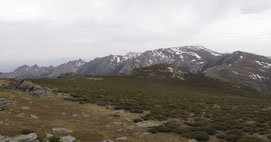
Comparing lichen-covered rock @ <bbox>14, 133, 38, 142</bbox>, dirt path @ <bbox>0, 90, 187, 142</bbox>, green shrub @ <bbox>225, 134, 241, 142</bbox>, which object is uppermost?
lichen-covered rock @ <bbox>14, 133, 38, 142</bbox>

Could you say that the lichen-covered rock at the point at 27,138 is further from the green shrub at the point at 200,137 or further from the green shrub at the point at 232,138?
the green shrub at the point at 232,138

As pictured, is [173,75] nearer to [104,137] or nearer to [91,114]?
[91,114]

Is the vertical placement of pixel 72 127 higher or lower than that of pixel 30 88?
lower

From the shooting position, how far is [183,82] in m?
102

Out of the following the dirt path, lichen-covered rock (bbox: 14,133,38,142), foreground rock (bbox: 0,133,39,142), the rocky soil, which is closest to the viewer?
foreground rock (bbox: 0,133,39,142)

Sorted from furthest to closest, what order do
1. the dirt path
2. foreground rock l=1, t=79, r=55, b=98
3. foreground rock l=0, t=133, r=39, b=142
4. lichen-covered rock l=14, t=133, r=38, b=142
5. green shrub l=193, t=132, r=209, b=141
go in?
1. foreground rock l=1, t=79, r=55, b=98
2. green shrub l=193, t=132, r=209, b=141
3. the dirt path
4. lichen-covered rock l=14, t=133, r=38, b=142
5. foreground rock l=0, t=133, r=39, b=142

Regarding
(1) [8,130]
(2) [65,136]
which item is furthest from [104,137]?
(1) [8,130]

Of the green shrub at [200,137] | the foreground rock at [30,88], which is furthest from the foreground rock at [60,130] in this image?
the foreground rock at [30,88]

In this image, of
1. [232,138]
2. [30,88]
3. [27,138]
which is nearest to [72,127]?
[27,138]

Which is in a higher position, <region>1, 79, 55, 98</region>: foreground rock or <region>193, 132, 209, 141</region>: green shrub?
<region>1, 79, 55, 98</region>: foreground rock

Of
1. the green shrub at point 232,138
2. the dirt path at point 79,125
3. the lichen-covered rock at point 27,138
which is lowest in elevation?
the green shrub at point 232,138

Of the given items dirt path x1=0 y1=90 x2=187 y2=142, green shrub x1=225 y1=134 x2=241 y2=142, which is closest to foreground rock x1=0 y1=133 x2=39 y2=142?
dirt path x1=0 y1=90 x2=187 y2=142

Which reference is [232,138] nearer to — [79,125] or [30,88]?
[79,125]

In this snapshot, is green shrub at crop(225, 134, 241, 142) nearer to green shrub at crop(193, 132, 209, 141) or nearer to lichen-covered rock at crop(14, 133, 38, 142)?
green shrub at crop(193, 132, 209, 141)
